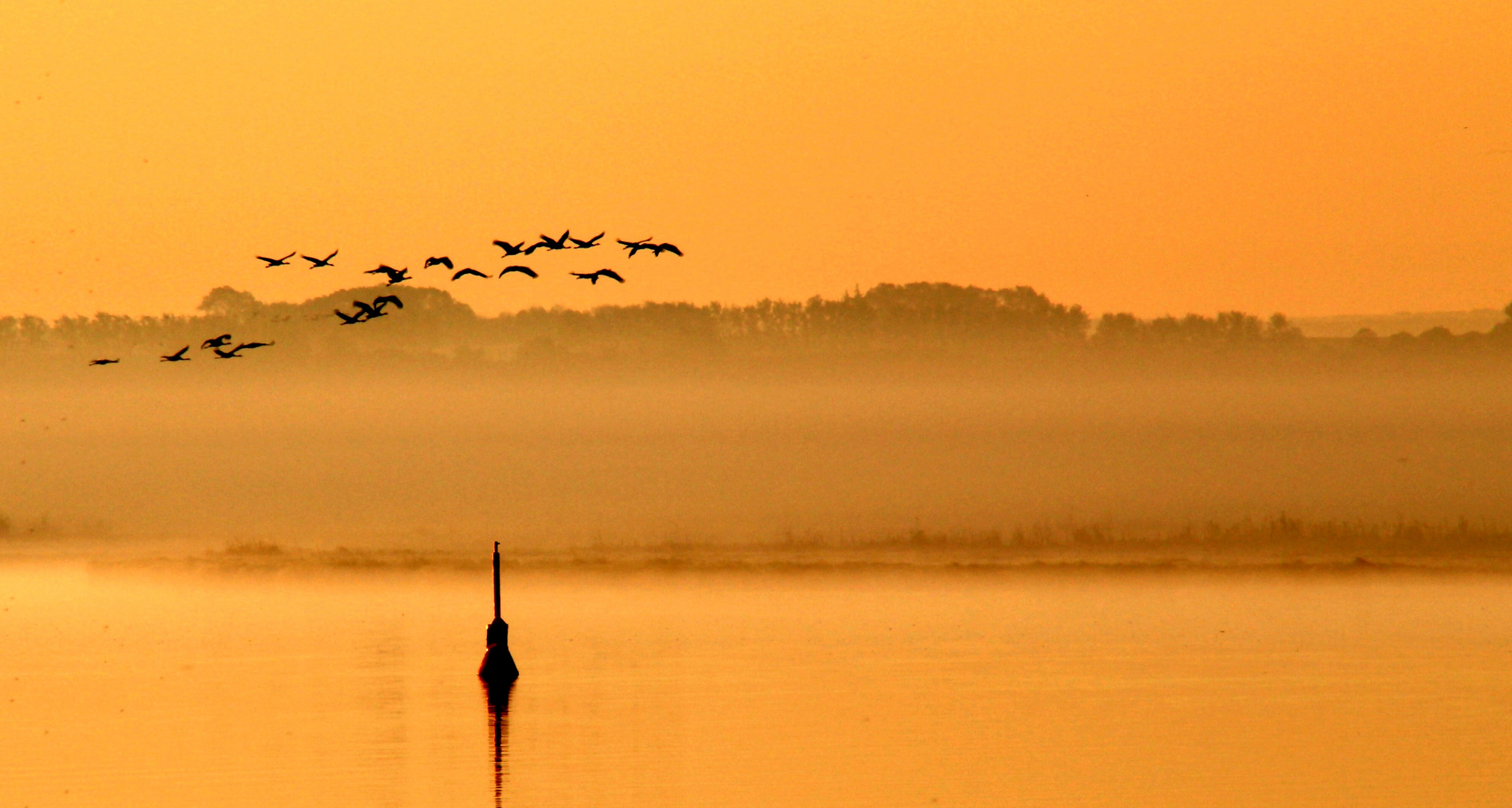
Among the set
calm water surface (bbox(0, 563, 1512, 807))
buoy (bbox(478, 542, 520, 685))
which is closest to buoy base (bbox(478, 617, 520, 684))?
buoy (bbox(478, 542, 520, 685))

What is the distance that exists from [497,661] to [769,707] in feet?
27.3

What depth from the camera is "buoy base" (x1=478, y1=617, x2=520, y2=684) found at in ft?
200

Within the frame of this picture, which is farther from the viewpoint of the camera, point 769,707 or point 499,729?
point 769,707

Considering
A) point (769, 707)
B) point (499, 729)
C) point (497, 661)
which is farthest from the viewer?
point (497, 661)

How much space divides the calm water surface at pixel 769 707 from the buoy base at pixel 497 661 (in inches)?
41.6

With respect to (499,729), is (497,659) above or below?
above

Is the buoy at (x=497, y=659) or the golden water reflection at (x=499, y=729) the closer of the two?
the golden water reflection at (x=499, y=729)

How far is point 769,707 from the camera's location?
60.2 m

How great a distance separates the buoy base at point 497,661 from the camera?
60938 mm

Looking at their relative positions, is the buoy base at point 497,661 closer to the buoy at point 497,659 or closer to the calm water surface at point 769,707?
the buoy at point 497,659

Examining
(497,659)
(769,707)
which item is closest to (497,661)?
(497,659)

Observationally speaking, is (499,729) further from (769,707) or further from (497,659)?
(769,707)

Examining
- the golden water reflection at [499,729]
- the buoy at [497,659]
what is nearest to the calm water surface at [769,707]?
the golden water reflection at [499,729]

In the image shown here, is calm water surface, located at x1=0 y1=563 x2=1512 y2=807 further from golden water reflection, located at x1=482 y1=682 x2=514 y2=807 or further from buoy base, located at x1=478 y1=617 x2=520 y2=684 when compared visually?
buoy base, located at x1=478 y1=617 x2=520 y2=684
